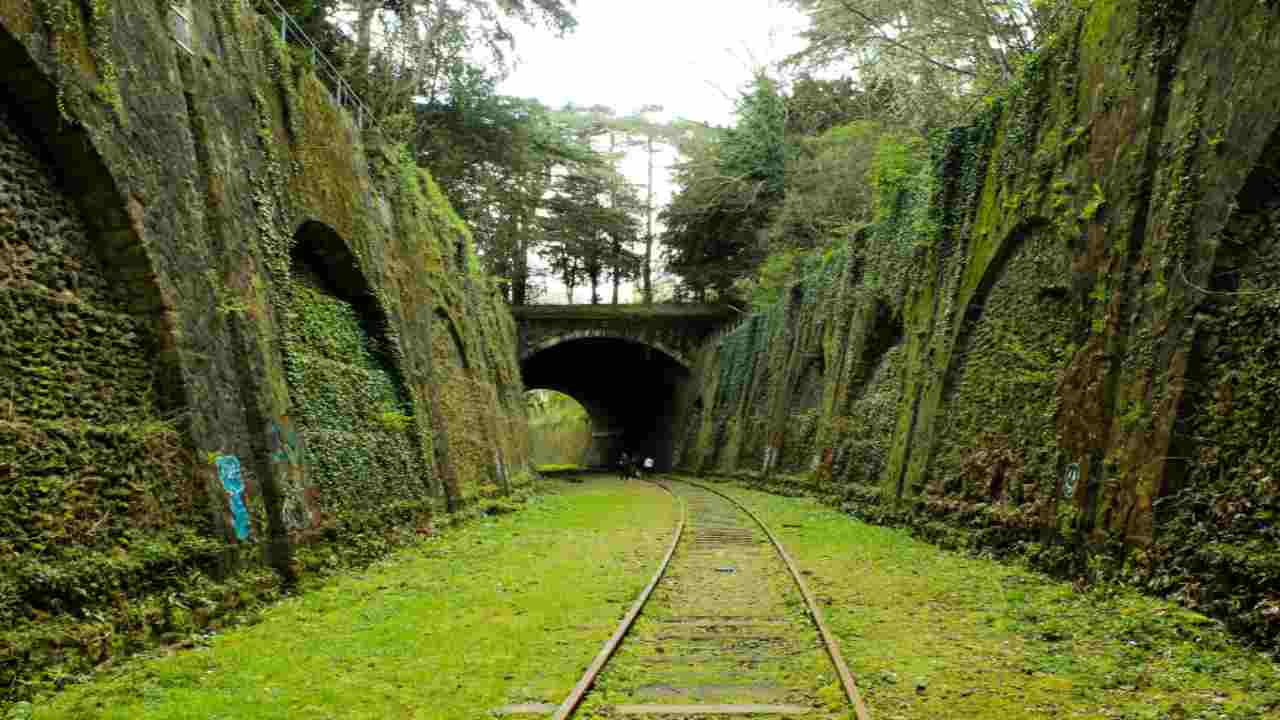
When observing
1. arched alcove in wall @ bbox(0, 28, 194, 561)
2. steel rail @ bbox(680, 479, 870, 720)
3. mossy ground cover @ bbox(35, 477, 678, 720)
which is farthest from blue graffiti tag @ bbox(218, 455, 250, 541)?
steel rail @ bbox(680, 479, 870, 720)

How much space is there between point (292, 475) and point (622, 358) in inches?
1429

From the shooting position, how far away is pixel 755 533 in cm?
1528

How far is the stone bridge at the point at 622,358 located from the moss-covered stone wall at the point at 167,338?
26.4 m

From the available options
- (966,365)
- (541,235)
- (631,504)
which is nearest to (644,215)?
(541,235)

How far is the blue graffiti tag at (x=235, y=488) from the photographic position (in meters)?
8.55

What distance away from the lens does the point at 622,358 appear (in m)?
46.2

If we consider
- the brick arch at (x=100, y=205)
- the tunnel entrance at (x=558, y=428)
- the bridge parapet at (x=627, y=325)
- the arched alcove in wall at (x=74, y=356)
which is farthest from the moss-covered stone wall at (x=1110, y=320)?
the tunnel entrance at (x=558, y=428)

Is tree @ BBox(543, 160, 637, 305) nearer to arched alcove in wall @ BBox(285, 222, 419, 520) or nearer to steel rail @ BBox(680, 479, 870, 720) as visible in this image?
arched alcove in wall @ BBox(285, 222, 419, 520)

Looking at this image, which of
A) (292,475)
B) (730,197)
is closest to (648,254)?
(730,197)

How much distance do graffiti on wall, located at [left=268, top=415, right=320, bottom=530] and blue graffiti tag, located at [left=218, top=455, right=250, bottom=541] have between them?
712 millimetres

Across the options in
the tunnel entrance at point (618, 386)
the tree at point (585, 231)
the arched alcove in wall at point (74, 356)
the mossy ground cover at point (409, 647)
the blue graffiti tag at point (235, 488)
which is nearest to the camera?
the mossy ground cover at point (409, 647)

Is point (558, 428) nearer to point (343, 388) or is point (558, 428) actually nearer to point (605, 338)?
point (605, 338)

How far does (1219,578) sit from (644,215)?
50604 millimetres

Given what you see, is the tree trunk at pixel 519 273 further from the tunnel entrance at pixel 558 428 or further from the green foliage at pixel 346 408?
the green foliage at pixel 346 408
